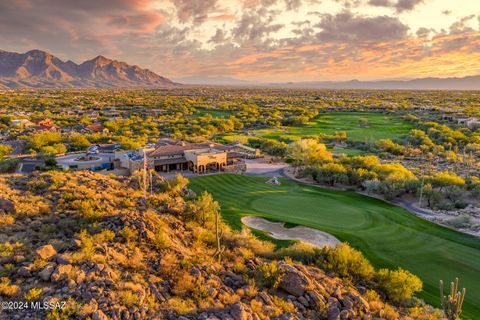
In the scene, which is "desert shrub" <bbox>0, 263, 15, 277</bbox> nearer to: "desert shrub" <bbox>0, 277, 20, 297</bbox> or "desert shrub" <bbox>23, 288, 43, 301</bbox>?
"desert shrub" <bbox>0, 277, 20, 297</bbox>

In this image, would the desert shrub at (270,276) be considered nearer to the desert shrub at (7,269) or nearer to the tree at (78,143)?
the desert shrub at (7,269)

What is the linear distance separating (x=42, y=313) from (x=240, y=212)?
65.6 feet

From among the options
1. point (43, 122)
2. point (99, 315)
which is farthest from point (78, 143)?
point (99, 315)

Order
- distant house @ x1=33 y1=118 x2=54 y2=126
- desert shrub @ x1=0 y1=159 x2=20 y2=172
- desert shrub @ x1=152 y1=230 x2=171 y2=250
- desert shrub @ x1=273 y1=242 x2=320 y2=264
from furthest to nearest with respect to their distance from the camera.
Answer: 1. distant house @ x1=33 y1=118 x2=54 y2=126
2. desert shrub @ x1=0 y1=159 x2=20 y2=172
3. desert shrub @ x1=273 y1=242 x2=320 y2=264
4. desert shrub @ x1=152 y1=230 x2=171 y2=250

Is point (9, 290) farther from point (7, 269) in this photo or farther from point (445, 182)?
point (445, 182)

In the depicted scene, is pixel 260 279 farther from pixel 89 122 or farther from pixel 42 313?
pixel 89 122

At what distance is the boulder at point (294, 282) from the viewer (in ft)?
46.5

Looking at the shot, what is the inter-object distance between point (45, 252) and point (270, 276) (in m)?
8.89

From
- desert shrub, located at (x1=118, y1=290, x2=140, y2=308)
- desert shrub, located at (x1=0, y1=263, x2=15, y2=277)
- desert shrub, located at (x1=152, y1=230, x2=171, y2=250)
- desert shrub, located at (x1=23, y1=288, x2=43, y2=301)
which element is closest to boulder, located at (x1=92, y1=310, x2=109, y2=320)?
desert shrub, located at (x1=118, y1=290, x2=140, y2=308)

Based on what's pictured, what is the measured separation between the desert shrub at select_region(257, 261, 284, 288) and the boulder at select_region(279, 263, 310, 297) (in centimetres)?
22

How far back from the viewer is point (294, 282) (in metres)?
14.4

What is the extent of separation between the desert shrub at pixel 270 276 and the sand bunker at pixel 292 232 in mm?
8774

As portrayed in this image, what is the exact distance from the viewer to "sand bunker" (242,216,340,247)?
2348cm

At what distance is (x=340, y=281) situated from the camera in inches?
636
